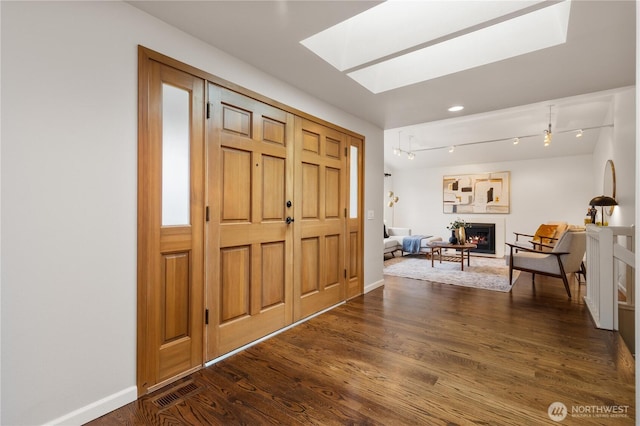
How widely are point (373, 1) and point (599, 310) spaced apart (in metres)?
3.40

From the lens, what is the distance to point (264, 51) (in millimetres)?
2234

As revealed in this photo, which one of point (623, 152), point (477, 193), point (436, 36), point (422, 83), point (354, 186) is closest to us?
point (436, 36)

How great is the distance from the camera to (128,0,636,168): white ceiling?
177 centimetres

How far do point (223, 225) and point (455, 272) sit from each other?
14.6 feet

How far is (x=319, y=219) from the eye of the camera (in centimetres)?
318

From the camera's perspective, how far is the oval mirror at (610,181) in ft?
14.4

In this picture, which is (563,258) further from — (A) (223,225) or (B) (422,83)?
(A) (223,225)

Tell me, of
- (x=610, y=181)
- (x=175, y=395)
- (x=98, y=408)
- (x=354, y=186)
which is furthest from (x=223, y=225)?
(x=610, y=181)

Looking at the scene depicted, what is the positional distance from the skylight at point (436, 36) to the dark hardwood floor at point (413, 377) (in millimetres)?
2278

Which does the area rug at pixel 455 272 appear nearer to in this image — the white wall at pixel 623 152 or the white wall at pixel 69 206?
the white wall at pixel 623 152

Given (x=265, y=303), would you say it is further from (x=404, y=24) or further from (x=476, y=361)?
(x=404, y=24)

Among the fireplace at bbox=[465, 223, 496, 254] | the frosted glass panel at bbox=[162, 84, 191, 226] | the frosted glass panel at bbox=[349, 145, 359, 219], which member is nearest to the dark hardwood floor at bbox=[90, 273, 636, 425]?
the frosted glass panel at bbox=[162, 84, 191, 226]

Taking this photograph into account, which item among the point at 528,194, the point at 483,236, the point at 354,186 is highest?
the point at 528,194

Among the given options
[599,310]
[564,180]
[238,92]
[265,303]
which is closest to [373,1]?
[238,92]
